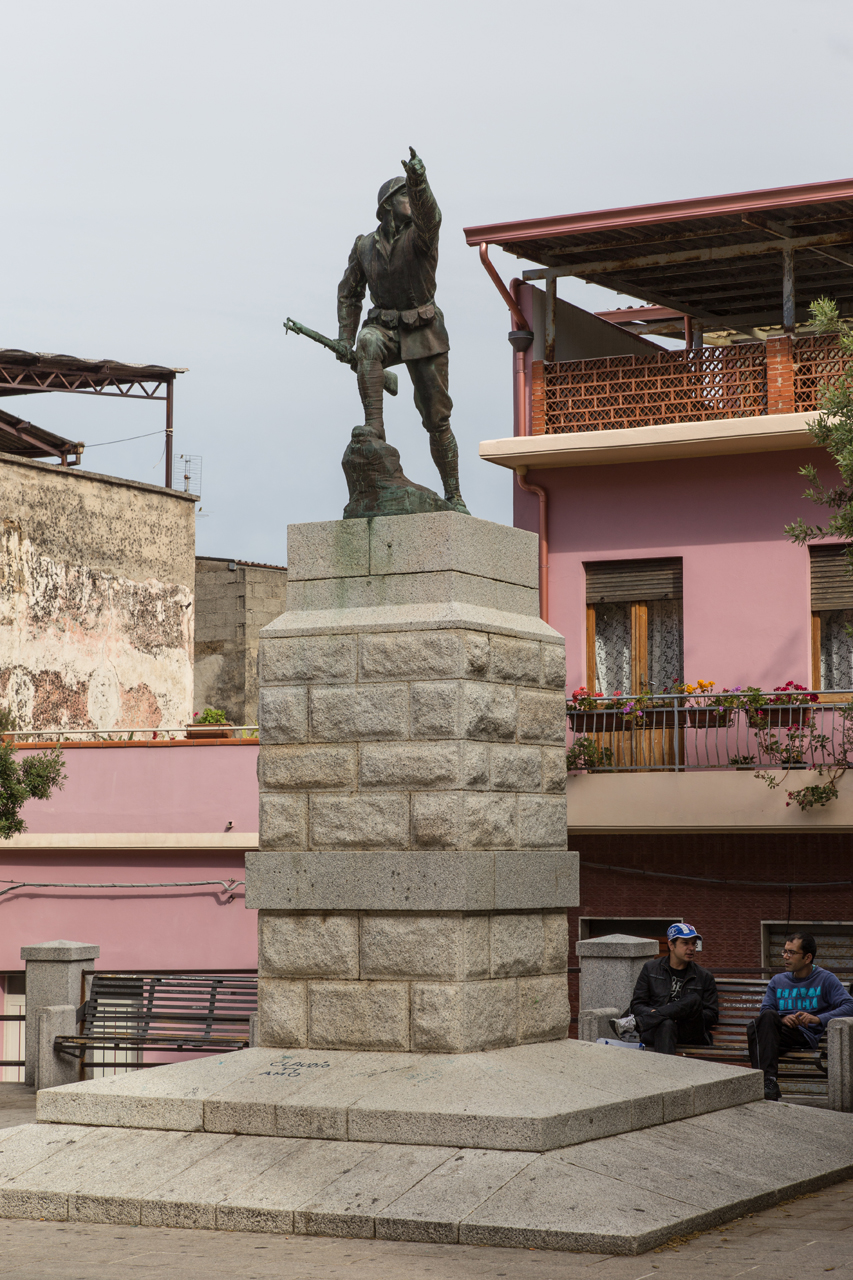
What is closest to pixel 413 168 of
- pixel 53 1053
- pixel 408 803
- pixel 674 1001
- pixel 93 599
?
pixel 408 803

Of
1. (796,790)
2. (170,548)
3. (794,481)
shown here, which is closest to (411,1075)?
(796,790)

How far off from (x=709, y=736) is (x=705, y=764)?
0.30 meters

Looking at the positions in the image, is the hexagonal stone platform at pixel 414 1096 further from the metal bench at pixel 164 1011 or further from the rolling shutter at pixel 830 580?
the rolling shutter at pixel 830 580

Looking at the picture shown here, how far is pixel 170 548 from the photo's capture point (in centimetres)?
2806

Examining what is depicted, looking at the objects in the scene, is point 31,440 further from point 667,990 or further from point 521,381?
point 667,990

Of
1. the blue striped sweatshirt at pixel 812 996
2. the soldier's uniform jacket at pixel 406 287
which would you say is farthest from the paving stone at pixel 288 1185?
the soldier's uniform jacket at pixel 406 287

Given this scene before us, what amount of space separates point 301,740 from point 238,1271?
3286 millimetres

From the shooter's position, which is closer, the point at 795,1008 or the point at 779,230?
the point at 795,1008

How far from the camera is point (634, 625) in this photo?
19125 millimetres

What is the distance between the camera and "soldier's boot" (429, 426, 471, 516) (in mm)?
10414

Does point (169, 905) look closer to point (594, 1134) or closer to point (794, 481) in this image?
point (794, 481)

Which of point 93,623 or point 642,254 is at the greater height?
point 642,254

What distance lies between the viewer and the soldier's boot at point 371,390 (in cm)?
1024

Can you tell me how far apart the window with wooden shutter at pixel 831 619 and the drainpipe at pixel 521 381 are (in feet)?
9.86
